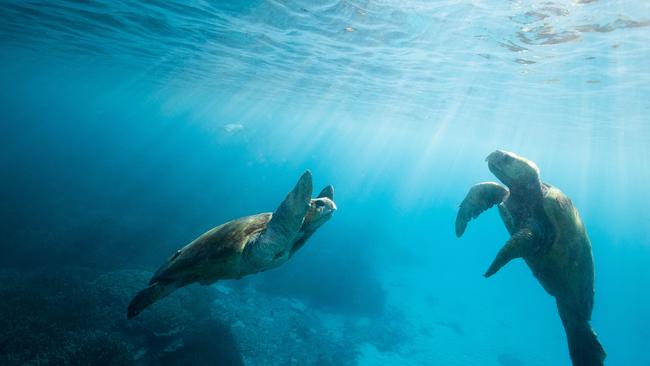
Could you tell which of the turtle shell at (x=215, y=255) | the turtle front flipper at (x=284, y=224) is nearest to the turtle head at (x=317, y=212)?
the turtle front flipper at (x=284, y=224)

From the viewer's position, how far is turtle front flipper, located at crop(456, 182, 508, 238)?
18.8 ft

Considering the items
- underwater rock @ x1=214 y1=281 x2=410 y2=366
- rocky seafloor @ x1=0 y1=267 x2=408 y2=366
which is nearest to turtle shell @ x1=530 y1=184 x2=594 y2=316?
rocky seafloor @ x1=0 y1=267 x2=408 y2=366

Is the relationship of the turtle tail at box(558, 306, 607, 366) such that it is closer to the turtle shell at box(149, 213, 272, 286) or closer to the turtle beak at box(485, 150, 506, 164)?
the turtle beak at box(485, 150, 506, 164)

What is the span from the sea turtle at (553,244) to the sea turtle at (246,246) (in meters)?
2.70

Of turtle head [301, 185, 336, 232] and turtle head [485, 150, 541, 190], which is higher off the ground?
turtle head [485, 150, 541, 190]

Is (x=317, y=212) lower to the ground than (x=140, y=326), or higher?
higher

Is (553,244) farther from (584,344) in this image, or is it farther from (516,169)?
(584,344)

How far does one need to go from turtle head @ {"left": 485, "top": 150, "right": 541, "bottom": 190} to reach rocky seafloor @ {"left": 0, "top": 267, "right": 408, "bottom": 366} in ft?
35.3

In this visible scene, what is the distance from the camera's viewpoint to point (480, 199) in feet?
19.1

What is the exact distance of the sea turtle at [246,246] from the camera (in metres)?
3.56

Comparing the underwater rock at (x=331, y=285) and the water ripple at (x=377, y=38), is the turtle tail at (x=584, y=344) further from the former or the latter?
the underwater rock at (x=331, y=285)

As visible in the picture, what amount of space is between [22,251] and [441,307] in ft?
121

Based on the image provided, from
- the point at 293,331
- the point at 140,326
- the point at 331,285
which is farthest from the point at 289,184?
the point at 140,326

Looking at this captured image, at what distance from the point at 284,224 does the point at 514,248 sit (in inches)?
130
